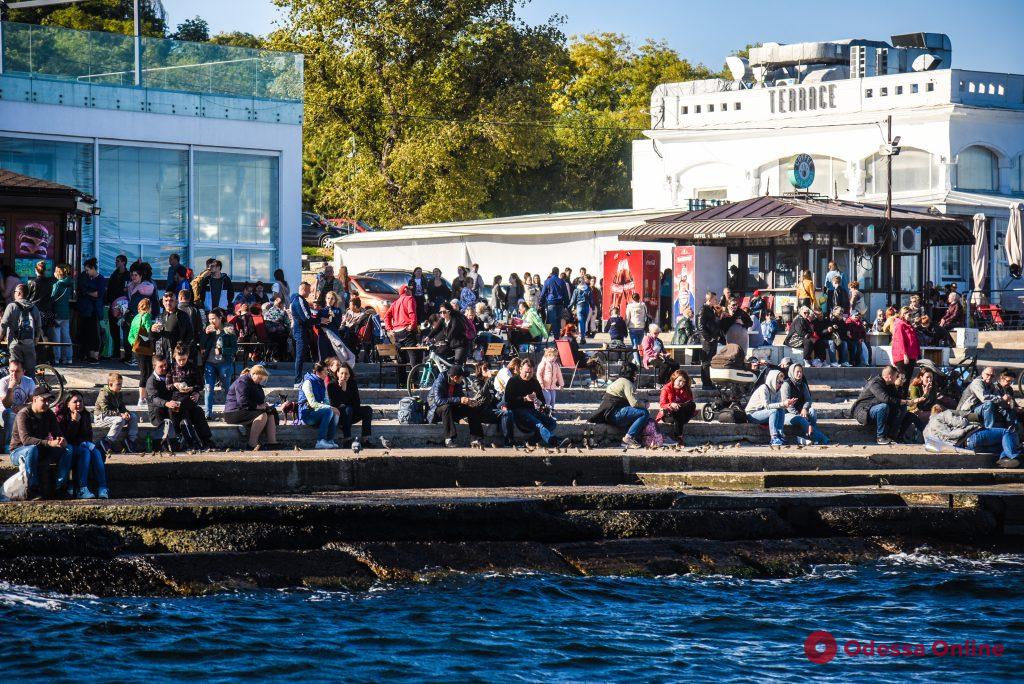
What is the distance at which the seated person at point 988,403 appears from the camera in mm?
20109

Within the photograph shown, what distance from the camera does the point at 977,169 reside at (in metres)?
44.7

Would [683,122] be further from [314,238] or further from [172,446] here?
[172,446]

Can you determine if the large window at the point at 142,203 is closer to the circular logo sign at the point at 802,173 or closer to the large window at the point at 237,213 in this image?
the large window at the point at 237,213

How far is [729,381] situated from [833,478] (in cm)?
500

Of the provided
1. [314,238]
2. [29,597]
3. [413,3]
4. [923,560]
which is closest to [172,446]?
[29,597]

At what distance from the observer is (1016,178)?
45125 millimetres

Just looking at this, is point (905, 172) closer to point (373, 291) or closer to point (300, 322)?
point (373, 291)

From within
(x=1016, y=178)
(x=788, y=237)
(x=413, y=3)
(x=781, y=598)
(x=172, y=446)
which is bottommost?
(x=781, y=598)

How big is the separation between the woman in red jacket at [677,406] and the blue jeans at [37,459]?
26.8 ft

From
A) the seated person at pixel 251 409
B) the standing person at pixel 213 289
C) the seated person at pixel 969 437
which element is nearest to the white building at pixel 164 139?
the standing person at pixel 213 289

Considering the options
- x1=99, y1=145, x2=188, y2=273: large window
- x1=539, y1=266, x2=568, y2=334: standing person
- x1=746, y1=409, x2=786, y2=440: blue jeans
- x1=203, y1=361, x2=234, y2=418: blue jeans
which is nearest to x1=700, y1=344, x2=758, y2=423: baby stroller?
x1=746, y1=409, x2=786, y2=440: blue jeans

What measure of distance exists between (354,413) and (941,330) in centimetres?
1406

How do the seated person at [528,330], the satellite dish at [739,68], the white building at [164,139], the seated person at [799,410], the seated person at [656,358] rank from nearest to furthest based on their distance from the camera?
the seated person at [799,410], the seated person at [656,358], the seated person at [528,330], the white building at [164,139], the satellite dish at [739,68]

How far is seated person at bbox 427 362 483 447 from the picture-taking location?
19234mm
